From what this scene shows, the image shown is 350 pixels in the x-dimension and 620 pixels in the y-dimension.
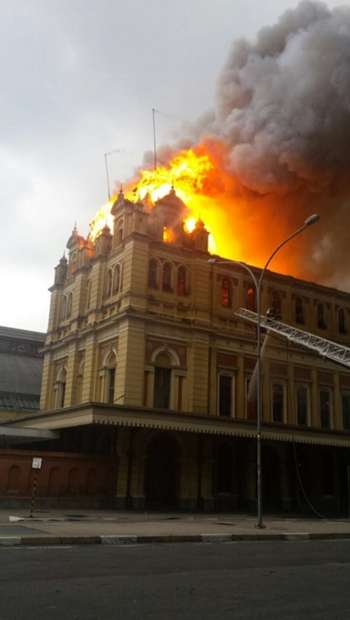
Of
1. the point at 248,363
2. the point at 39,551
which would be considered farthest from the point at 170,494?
the point at 39,551

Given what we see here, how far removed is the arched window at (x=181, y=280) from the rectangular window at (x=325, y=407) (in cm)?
1287

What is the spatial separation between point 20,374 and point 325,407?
26786 mm

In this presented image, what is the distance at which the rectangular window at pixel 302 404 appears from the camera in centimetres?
4031

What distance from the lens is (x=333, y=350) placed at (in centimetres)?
3316

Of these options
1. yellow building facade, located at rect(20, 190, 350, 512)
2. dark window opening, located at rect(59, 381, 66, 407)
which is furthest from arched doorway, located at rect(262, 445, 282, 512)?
dark window opening, located at rect(59, 381, 66, 407)

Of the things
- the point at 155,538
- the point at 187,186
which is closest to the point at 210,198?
the point at 187,186

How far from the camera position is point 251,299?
4134 centimetres

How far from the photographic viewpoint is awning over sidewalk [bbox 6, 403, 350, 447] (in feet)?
95.4

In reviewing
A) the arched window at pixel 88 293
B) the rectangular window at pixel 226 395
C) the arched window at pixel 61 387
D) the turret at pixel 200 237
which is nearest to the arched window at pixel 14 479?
the arched window at pixel 61 387

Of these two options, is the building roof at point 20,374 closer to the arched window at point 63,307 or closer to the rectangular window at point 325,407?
the arched window at point 63,307

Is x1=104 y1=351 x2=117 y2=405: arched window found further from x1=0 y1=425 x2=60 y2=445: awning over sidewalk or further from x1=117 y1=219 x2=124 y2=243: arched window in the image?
x1=117 y1=219 x2=124 y2=243: arched window

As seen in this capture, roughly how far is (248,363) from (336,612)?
103ft

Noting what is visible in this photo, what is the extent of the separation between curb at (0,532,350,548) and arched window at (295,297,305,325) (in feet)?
76.8

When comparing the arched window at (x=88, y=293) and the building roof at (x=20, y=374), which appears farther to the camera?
the building roof at (x=20, y=374)
